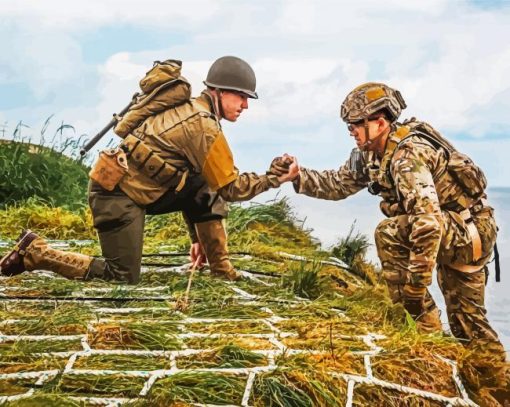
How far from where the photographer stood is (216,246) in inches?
310

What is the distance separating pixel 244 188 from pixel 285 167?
1.86ft

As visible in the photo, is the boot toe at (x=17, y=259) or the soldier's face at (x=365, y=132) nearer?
the soldier's face at (x=365, y=132)

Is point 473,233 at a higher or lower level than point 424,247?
→ higher

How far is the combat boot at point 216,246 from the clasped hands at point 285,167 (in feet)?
1.97

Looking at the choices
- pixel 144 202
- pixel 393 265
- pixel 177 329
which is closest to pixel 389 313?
pixel 393 265

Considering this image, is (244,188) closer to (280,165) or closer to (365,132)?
(280,165)

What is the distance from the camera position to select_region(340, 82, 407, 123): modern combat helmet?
674 cm

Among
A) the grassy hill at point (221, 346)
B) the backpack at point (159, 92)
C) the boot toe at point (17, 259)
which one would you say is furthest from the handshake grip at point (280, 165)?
the boot toe at point (17, 259)

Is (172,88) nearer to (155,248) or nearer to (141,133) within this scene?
(141,133)

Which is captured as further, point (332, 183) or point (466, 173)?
point (332, 183)

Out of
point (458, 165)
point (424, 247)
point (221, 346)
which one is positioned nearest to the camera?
point (221, 346)

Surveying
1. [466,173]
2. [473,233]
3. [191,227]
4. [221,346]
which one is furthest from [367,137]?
[221,346]

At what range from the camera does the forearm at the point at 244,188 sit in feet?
24.2

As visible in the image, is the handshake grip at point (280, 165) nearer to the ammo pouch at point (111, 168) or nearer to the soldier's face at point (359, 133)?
the soldier's face at point (359, 133)
